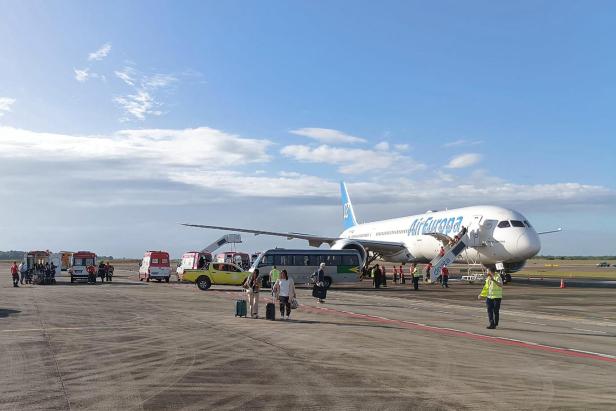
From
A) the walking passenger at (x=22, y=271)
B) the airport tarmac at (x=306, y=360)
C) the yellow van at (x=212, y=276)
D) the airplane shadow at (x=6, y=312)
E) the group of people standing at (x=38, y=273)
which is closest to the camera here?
the airport tarmac at (x=306, y=360)

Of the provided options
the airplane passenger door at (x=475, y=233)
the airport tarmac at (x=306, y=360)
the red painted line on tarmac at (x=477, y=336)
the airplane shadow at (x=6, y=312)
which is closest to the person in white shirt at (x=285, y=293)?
the airport tarmac at (x=306, y=360)

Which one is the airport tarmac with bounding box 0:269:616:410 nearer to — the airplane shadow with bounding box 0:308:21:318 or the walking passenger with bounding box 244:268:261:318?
the airplane shadow with bounding box 0:308:21:318

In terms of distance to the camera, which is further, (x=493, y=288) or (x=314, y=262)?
(x=314, y=262)

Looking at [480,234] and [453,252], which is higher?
[480,234]

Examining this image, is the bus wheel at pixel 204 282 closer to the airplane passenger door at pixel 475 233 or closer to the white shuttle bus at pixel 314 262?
the white shuttle bus at pixel 314 262

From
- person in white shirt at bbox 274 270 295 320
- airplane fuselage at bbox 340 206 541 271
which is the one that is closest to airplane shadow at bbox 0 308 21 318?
person in white shirt at bbox 274 270 295 320

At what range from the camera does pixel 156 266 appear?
52281mm

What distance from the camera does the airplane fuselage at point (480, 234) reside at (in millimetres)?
38119

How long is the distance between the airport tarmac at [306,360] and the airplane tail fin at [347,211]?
5119cm

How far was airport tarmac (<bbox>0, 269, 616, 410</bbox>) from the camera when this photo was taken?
9.05 m

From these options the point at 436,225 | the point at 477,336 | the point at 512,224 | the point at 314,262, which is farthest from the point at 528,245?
the point at 477,336

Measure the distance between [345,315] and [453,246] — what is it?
20013 mm

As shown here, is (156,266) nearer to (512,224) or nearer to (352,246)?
(352,246)

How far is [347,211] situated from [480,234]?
37219 mm
